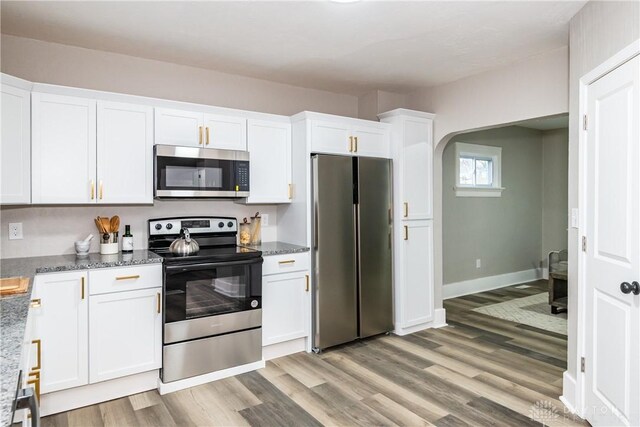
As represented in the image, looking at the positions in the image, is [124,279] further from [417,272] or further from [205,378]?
[417,272]

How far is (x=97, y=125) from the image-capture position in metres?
2.88

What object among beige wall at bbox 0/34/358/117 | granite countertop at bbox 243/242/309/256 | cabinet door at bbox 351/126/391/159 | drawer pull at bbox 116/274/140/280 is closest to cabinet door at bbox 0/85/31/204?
beige wall at bbox 0/34/358/117

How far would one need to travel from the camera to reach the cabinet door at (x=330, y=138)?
359cm

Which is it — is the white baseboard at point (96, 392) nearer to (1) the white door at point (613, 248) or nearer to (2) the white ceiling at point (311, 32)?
(2) the white ceiling at point (311, 32)

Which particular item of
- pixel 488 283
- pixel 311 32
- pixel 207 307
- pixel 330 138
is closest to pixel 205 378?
pixel 207 307

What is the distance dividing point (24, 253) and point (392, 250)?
9.71 feet

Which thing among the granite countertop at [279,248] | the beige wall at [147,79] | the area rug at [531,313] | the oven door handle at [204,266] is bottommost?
the area rug at [531,313]

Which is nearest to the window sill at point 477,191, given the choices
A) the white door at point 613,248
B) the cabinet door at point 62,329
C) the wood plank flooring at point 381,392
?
the wood plank flooring at point 381,392

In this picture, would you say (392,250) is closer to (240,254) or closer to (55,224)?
(240,254)

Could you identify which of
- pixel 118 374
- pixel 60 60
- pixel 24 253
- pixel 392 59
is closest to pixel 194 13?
pixel 60 60

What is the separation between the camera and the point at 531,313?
4.77 meters

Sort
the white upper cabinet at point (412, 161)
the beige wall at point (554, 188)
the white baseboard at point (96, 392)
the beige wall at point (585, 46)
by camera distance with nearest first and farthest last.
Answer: the beige wall at point (585, 46) → the white baseboard at point (96, 392) → the white upper cabinet at point (412, 161) → the beige wall at point (554, 188)

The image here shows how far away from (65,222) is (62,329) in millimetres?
870

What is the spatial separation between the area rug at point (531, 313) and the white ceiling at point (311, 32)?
2642 millimetres
